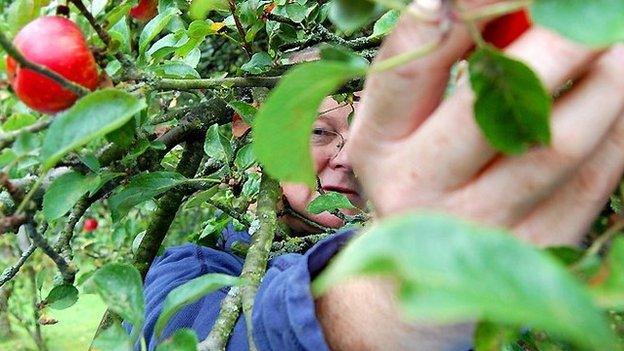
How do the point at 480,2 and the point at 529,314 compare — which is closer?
the point at 529,314

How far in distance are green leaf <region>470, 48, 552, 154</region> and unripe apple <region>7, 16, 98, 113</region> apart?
380 millimetres

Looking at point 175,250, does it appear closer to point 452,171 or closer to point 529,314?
point 452,171

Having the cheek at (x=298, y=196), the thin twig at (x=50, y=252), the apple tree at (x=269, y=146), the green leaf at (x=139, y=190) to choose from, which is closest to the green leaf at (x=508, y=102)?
the apple tree at (x=269, y=146)

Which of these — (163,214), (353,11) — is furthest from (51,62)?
(163,214)

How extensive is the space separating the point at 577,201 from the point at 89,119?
0.35 m

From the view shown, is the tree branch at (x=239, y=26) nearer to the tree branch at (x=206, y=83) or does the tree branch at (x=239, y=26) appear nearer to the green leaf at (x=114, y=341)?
the tree branch at (x=206, y=83)

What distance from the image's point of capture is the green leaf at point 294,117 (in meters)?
0.42

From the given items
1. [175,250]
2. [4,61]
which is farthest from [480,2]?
[175,250]

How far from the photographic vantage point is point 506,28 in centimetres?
50

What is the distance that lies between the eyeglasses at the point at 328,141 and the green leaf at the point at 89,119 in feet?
3.49

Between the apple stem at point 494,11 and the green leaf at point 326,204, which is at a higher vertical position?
the apple stem at point 494,11

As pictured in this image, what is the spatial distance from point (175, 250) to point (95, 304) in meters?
4.75

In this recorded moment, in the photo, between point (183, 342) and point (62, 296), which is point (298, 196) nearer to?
point (62, 296)

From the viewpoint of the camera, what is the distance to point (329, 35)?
1.29 m
